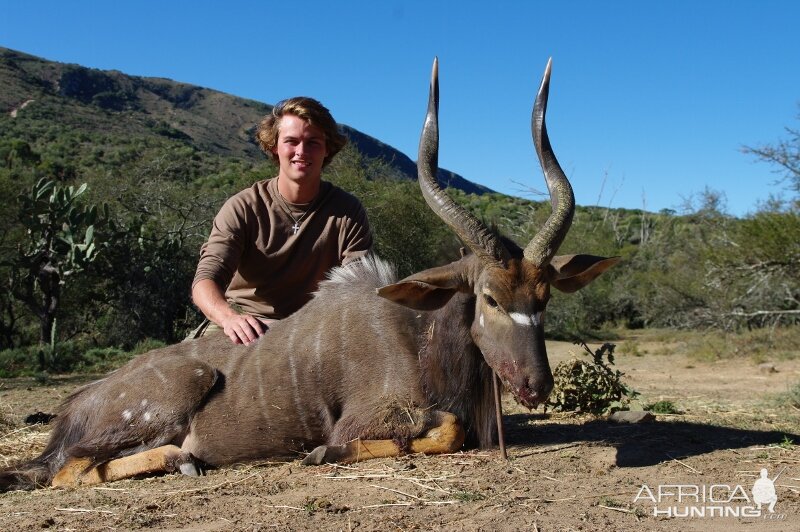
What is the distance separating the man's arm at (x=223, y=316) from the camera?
482cm

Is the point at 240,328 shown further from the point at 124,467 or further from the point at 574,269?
the point at 574,269

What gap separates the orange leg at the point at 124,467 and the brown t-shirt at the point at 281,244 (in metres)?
1.33

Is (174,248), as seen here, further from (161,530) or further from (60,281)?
(161,530)

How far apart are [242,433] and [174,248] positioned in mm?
11894

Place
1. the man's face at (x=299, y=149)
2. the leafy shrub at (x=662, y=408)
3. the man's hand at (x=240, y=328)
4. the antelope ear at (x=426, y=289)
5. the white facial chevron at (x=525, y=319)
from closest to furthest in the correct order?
the white facial chevron at (x=525, y=319)
the antelope ear at (x=426, y=289)
the man's hand at (x=240, y=328)
the man's face at (x=299, y=149)
the leafy shrub at (x=662, y=408)

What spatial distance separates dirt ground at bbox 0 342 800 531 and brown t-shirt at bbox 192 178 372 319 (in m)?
1.40

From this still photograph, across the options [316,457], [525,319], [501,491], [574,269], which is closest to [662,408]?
[574,269]

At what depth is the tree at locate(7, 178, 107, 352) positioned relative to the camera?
13.8m

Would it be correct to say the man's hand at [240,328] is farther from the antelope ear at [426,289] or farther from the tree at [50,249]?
the tree at [50,249]

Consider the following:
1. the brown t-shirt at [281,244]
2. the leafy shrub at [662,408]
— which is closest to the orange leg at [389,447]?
the brown t-shirt at [281,244]

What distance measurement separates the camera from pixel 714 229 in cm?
2159

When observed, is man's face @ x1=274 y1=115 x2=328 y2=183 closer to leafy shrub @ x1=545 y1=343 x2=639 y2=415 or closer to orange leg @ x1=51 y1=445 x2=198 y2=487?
orange leg @ x1=51 y1=445 x2=198 y2=487

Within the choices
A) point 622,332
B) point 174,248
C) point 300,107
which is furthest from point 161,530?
point 622,332

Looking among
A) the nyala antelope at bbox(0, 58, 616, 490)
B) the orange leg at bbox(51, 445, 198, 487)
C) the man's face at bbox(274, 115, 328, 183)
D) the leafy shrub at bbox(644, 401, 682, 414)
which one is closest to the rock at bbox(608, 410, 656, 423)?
the leafy shrub at bbox(644, 401, 682, 414)
